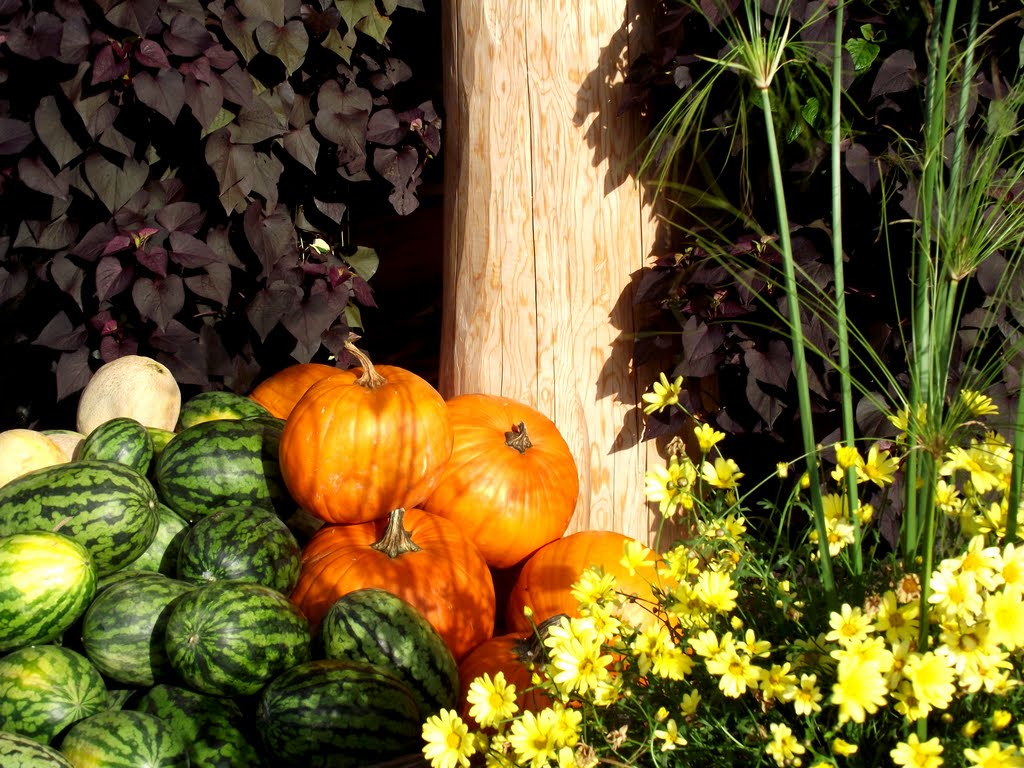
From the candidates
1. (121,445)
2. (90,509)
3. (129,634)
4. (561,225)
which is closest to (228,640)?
(129,634)

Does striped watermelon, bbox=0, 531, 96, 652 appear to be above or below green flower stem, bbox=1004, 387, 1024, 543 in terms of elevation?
below

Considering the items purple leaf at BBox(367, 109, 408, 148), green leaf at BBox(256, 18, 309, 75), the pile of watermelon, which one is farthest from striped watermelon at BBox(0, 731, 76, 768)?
purple leaf at BBox(367, 109, 408, 148)

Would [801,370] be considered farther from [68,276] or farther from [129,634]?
[68,276]

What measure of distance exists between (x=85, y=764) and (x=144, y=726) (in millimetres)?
120

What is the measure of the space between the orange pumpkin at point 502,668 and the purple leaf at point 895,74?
168 centimetres

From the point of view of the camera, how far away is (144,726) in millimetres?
1902

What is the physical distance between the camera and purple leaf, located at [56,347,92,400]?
3336mm

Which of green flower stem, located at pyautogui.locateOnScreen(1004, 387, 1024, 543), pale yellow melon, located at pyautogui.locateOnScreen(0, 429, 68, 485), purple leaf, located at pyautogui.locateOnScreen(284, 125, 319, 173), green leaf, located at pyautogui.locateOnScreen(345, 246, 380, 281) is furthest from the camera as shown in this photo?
green leaf, located at pyautogui.locateOnScreen(345, 246, 380, 281)

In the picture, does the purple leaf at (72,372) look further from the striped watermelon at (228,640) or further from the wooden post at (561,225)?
the striped watermelon at (228,640)

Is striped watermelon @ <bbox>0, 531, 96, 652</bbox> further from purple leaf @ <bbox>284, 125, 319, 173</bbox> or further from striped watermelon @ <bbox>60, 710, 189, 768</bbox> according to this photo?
purple leaf @ <bbox>284, 125, 319, 173</bbox>

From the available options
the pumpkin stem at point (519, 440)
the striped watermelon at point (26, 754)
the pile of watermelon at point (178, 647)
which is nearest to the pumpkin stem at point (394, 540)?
the pile of watermelon at point (178, 647)

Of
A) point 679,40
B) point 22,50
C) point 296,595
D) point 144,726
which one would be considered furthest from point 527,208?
point 144,726

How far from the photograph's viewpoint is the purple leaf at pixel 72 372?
334 cm

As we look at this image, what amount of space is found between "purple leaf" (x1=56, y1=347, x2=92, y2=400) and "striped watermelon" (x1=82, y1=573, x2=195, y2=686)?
134 cm
